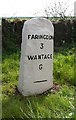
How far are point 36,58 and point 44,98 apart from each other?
61cm

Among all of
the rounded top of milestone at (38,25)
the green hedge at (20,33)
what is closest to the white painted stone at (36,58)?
the rounded top of milestone at (38,25)

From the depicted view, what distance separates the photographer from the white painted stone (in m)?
4.89

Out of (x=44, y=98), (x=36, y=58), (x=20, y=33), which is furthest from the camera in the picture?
(x=20, y=33)

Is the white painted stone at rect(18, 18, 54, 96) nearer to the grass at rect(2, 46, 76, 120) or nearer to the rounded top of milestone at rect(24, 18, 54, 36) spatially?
the rounded top of milestone at rect(24, 18, 54, 36)

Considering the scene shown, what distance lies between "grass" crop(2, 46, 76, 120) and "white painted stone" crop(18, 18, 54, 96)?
150mm

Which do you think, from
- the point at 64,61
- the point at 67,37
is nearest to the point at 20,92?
the point at 64,61

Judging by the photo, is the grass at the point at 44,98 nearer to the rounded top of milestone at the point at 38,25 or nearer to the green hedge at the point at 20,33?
the rounded top of milestone at the point at 38,25

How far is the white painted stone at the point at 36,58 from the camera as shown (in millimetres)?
4895

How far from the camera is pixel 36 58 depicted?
4984 millimetres

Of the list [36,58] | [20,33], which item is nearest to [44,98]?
[36,58]

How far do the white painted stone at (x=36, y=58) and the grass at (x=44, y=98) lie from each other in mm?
150

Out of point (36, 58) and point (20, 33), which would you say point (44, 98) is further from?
point (20, 33)

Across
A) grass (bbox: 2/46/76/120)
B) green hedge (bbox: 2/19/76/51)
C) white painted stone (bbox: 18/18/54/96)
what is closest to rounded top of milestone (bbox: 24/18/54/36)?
white painted stone (bbox: 18/18/54/96)

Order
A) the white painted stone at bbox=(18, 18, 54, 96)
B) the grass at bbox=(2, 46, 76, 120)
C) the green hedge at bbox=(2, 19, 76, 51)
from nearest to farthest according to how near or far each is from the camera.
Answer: the grass at bbox=(2, 46, 76, 120) < the white painted stone at bbox=(18, 18, 54, 96) < the green hedge at bbox=(2, 19, 76, 51)
